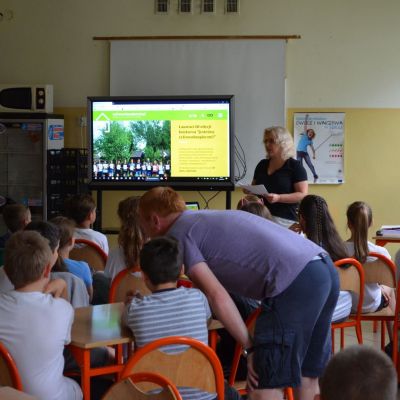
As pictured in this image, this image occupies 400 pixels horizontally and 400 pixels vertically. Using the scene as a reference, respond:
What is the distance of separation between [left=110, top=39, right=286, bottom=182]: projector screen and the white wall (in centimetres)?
13

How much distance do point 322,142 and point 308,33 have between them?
3.68 feet

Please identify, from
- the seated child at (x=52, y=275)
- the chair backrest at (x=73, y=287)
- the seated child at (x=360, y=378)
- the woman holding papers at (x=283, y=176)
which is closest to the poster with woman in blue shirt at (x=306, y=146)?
the woman holding papers at (x=283, y=176)

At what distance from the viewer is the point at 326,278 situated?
2.61 m

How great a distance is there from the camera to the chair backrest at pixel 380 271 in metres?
4.17

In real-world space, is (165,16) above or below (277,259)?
above

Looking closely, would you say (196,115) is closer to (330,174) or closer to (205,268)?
(330,174)

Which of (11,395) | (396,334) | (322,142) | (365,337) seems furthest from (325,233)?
(322,142)

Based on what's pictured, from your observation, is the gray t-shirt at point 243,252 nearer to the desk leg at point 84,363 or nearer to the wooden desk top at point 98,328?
the wooden desk top at point 98,328

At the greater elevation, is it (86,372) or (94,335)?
(94,335)

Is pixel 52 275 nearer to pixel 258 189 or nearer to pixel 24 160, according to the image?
pixel 258 189

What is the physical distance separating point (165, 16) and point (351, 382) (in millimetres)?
6757

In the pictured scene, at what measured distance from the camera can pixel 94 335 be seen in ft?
9.03

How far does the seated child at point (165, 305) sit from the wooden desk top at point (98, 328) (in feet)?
0.32

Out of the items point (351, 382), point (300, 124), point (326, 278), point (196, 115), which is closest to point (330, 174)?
point (300, 124)
